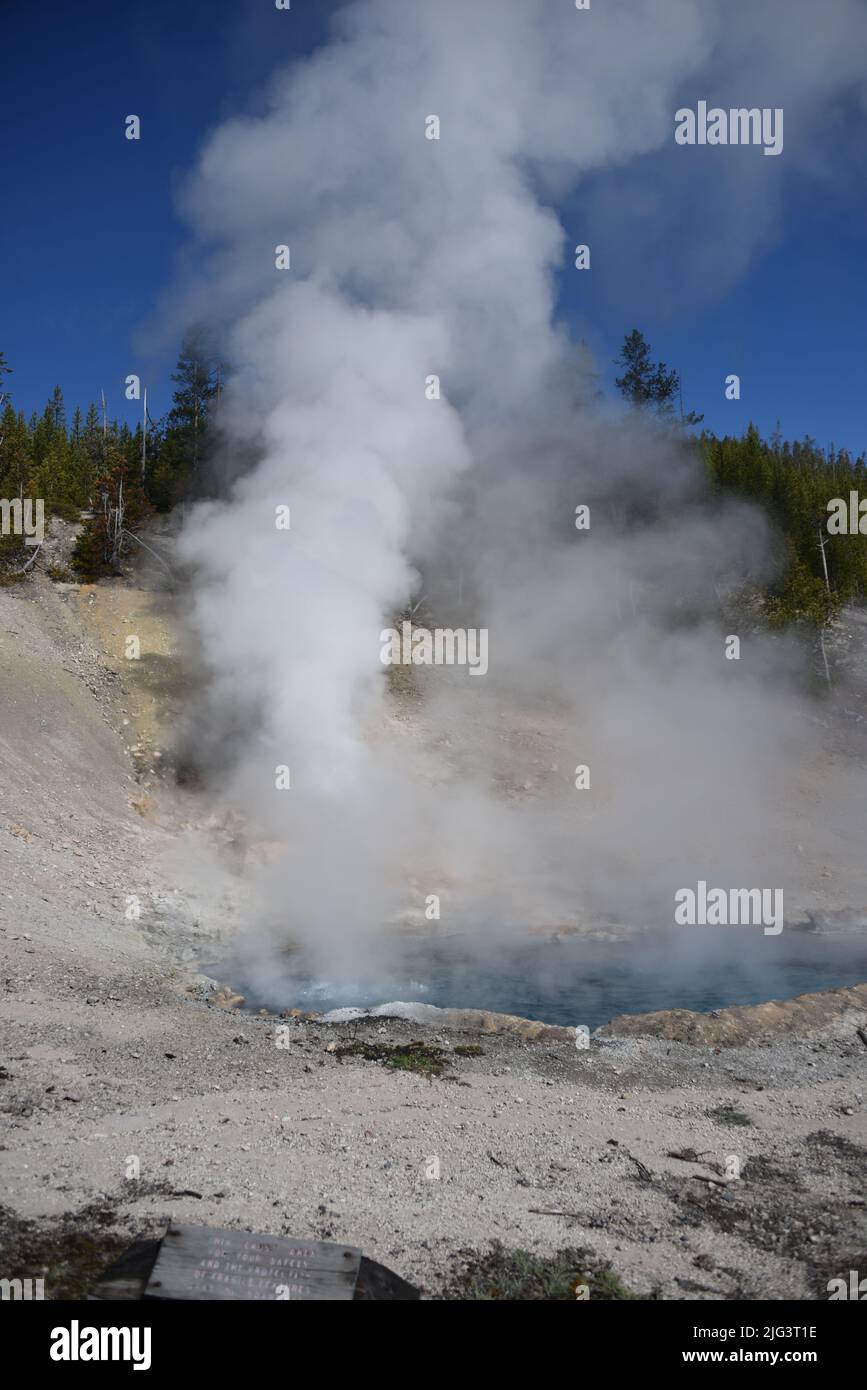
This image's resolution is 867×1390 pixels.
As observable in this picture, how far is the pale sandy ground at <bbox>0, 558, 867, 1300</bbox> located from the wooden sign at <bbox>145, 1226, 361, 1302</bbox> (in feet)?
2.39

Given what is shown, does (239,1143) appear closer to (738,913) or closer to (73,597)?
(738,913)

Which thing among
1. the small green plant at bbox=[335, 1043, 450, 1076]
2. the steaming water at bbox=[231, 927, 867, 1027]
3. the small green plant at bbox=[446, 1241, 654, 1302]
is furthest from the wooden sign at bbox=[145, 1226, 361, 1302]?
the steaming water at bbox=[231, 927, 867, 1027]

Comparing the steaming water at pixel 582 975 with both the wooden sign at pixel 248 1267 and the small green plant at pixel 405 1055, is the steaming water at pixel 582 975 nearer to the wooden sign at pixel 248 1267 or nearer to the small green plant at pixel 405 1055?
the small green plant at pixel 405 1055

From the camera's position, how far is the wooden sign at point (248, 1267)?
4.75 meters

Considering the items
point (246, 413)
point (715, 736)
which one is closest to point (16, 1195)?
point (246, 413)

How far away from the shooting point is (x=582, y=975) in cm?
1434

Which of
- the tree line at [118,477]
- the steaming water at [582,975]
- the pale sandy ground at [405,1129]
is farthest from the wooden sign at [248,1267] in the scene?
the tree line at [118,477]

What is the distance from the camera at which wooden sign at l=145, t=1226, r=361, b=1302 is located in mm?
4750

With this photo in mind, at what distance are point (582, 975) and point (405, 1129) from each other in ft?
23.5

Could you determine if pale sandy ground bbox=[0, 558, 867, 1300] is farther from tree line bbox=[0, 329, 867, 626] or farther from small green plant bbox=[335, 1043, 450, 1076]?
tree line bbox=[0, 329, 867, 626]

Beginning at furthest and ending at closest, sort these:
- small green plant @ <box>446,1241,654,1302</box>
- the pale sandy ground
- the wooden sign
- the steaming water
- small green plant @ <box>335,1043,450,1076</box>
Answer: the steaming water < small green plant @ <box>335,1043,450,1076</box> < the pale sandy ground < small green plant @ <box>446,1241,654,1302</box> < the wooden sign

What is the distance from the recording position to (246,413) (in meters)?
24.6

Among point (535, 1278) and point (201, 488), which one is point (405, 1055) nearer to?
point (535, 1278)

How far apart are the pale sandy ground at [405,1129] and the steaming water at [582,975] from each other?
1632mm
